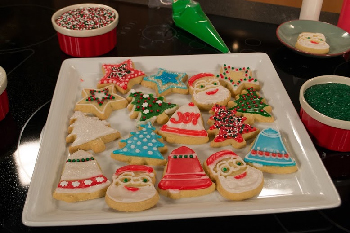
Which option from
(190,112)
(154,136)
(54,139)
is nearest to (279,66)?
(190,112)

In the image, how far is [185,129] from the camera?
3.34 ft

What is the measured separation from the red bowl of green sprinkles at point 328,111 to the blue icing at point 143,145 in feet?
1.26

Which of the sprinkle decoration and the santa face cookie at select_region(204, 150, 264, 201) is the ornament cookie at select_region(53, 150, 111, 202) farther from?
the sprinkle decoration

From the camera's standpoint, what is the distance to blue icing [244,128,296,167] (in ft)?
3.03

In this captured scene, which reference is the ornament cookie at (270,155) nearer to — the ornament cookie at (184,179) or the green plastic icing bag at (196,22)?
the ornament cookie at (184,179)

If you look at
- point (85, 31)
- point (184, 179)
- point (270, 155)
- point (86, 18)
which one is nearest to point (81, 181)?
point (184, 179)

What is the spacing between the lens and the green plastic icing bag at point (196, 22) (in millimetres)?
Answer: 1420

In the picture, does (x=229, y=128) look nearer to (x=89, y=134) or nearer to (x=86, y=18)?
(x=89, y=134)

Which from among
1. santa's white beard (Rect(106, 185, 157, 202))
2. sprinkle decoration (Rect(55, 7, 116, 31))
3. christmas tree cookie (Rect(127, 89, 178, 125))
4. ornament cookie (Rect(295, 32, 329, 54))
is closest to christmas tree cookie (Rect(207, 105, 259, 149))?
christmas tree cookie (Rect(127, 89, 178, 125))

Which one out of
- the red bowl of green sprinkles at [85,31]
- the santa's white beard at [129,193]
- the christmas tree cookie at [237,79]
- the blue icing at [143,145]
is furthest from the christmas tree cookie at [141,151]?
the red bowl of green sprinkles at [85,31]

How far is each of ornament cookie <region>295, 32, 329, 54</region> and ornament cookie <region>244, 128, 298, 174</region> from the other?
44 cm

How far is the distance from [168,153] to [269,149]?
25cm

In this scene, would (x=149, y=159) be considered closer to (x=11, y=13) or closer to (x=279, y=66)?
(x=279, y=66)

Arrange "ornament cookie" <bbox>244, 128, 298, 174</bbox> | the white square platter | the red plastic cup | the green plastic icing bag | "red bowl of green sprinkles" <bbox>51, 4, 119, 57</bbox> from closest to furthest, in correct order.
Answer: the white square platter
"ornament cookie" <bbox>244, 128, 298, 174</bbox>
the red plastic cup
"red bowl of green sprinkles" <bbox>51, 4, 119, 57</bbox>
the green plastic icing bag
